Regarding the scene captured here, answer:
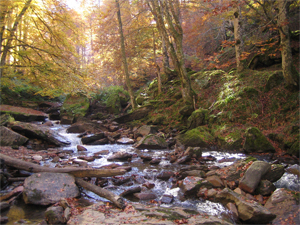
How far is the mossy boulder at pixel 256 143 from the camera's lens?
727 cm

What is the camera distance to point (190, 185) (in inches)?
175

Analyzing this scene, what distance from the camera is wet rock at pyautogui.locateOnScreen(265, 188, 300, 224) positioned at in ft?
11.0

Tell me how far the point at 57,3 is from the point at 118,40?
861 centimetres

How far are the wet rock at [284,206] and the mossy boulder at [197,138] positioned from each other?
4.76 metres

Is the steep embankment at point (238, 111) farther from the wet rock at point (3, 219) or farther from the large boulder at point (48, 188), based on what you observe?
the wet rock at point (3, 219)

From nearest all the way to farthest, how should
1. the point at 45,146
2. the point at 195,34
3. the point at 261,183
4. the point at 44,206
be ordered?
the point at 44,206 < the point at 261,183 < the point at 45,146 < the point at 195,34

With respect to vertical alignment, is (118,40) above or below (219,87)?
above

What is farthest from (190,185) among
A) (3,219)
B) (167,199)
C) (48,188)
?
(3,219)

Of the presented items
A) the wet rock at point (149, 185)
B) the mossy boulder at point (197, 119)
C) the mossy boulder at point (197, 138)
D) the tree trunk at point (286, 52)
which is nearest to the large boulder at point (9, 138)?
the wet rock at point (149, 185)

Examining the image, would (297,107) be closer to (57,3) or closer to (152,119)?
(152,119)

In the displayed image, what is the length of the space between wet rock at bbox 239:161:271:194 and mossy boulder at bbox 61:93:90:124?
12299 millimetres

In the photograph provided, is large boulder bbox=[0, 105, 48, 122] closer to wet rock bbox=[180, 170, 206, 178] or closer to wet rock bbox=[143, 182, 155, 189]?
wet rock bbox=[143, 182, 155, 189]

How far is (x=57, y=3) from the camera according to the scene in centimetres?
782

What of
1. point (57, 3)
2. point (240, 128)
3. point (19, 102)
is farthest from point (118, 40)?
point (240, 128)
